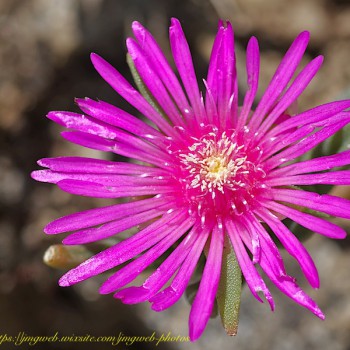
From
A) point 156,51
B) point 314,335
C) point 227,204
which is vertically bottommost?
point 314,335

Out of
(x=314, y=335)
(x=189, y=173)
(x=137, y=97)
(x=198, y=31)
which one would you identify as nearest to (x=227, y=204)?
(x=189, y=173)

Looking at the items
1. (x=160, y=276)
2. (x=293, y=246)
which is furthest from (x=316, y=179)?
(x=160, y=276)

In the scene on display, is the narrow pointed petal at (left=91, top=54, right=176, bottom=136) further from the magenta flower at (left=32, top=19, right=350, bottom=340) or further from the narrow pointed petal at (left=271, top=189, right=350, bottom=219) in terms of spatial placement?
the narrow pointed petal at (left=271, top=189, right=350, bottom=219)

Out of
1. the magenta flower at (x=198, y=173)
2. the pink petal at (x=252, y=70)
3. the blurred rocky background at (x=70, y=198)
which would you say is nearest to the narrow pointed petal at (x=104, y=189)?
the magenta flower at (x=198, y=173)

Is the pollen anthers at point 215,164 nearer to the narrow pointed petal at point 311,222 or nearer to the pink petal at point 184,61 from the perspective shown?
the pink petal at point 184,61

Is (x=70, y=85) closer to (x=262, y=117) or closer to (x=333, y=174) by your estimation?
(x=262, y=117)
